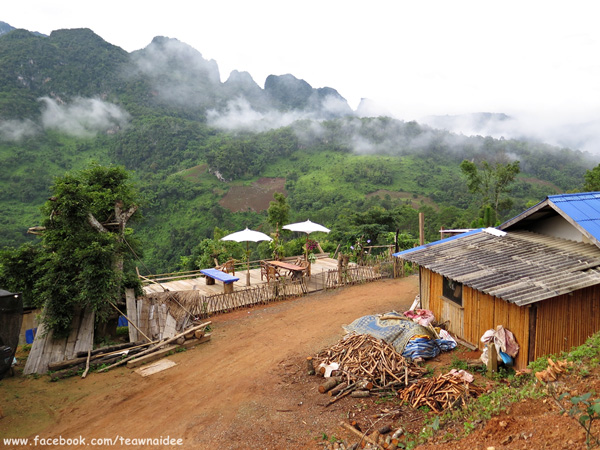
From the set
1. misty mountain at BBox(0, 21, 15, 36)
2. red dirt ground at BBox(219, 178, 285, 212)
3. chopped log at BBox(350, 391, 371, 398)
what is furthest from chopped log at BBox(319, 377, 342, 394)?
misty mountain at BBox(0, 21, 15, 36)

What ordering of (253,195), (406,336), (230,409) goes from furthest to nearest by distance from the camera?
(253,195) → (406,336) → (230,409)

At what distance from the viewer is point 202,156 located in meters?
66.4

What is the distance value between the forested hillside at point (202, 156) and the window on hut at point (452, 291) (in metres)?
13.7

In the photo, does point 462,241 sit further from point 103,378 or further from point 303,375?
point 103,378

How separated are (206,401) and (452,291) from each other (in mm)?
6205

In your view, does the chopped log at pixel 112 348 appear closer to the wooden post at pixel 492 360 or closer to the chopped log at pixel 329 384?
the chopped log at pixel 329 384

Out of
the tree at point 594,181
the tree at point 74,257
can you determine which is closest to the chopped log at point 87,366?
the tree at point 74,257

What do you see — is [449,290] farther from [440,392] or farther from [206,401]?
[206,401]

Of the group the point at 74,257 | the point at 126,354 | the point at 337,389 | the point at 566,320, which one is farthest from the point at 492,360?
the point at 74,257

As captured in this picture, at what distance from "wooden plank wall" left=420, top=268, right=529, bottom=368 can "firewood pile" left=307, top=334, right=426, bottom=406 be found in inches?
71.9

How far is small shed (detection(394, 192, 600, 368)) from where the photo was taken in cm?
663

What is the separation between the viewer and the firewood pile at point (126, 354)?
25.7 ft

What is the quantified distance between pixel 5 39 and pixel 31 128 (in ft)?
131

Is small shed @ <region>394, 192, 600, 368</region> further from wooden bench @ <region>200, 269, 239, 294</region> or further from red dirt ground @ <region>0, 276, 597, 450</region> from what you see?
wooden bench @ <region>200, 269, 239, 294</region>
